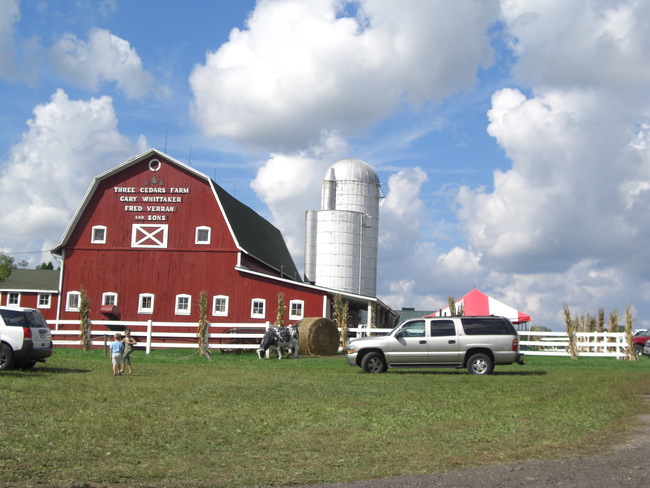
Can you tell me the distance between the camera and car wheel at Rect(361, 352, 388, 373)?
2077 centimetres

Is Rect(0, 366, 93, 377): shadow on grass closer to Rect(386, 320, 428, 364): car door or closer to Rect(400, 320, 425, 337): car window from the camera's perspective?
Rect(386, 320, 428, 364): car door

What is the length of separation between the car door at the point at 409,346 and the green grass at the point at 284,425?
64.4 inches

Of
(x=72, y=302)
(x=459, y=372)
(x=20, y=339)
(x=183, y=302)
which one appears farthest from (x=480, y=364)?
(x=72, y=302)

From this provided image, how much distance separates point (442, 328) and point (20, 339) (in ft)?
36.7

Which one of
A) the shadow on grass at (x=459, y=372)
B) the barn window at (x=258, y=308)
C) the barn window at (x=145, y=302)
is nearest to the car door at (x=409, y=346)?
the shadow on grass at (x=459, y=372)

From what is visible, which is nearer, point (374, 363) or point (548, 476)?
point (548, 476)

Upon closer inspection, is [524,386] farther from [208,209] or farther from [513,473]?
[208,209]

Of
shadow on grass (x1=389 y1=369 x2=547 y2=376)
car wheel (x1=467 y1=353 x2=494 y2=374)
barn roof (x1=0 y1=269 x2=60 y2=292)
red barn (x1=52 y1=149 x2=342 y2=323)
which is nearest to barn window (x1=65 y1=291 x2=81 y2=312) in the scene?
red barn (x1=52 y1=149 x2=342 y2=323)

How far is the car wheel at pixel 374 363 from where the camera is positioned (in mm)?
20766

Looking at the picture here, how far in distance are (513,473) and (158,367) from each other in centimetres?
1617

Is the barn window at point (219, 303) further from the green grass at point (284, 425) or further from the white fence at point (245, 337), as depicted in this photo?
the green grass at point (284, 425)

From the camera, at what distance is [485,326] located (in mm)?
20531

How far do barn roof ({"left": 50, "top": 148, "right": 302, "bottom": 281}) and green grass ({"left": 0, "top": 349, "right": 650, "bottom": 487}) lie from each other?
21289mm

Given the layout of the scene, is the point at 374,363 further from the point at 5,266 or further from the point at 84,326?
the point at 5,266
